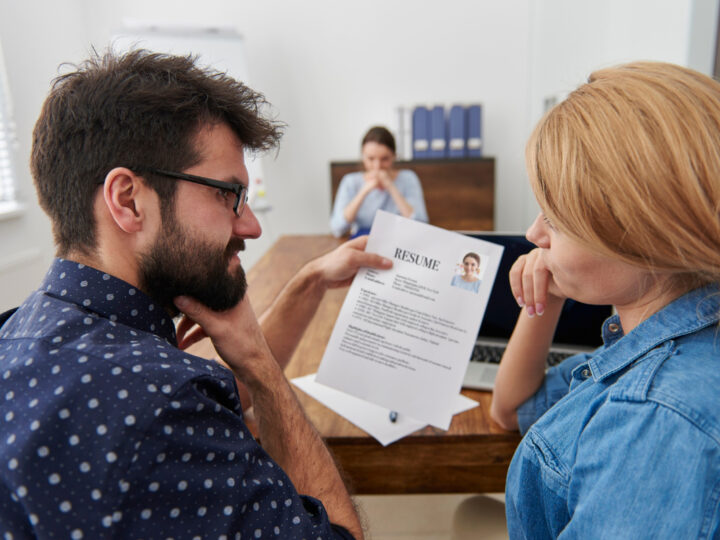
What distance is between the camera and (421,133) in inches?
164

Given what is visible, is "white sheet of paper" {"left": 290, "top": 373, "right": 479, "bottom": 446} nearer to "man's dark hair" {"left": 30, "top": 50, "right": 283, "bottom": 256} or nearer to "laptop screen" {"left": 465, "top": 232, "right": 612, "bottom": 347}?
"laptop screen" {"left": 465, "top": 232, "right": 612, "bottom": 347}

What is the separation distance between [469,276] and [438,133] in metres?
3.34

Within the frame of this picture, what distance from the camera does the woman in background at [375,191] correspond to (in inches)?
139

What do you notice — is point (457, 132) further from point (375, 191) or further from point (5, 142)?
point (5, 142)

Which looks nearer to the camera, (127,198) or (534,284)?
(127,198)

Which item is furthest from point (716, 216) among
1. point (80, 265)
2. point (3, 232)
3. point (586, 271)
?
point (3, 232)

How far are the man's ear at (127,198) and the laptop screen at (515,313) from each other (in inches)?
30.9

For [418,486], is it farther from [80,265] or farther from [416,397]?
[80,265]

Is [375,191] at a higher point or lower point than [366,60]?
lower

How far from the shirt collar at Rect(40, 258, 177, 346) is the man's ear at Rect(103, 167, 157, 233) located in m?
0.08

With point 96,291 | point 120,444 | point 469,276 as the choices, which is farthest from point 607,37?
point 120,444

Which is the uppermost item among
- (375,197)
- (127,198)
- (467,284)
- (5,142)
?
(127,198)

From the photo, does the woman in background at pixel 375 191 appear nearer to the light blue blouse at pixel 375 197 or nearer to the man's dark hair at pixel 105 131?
the light blue blouse at pixel 375 197

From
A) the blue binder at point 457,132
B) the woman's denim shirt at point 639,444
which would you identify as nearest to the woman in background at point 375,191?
the blue binder at point 457,132
